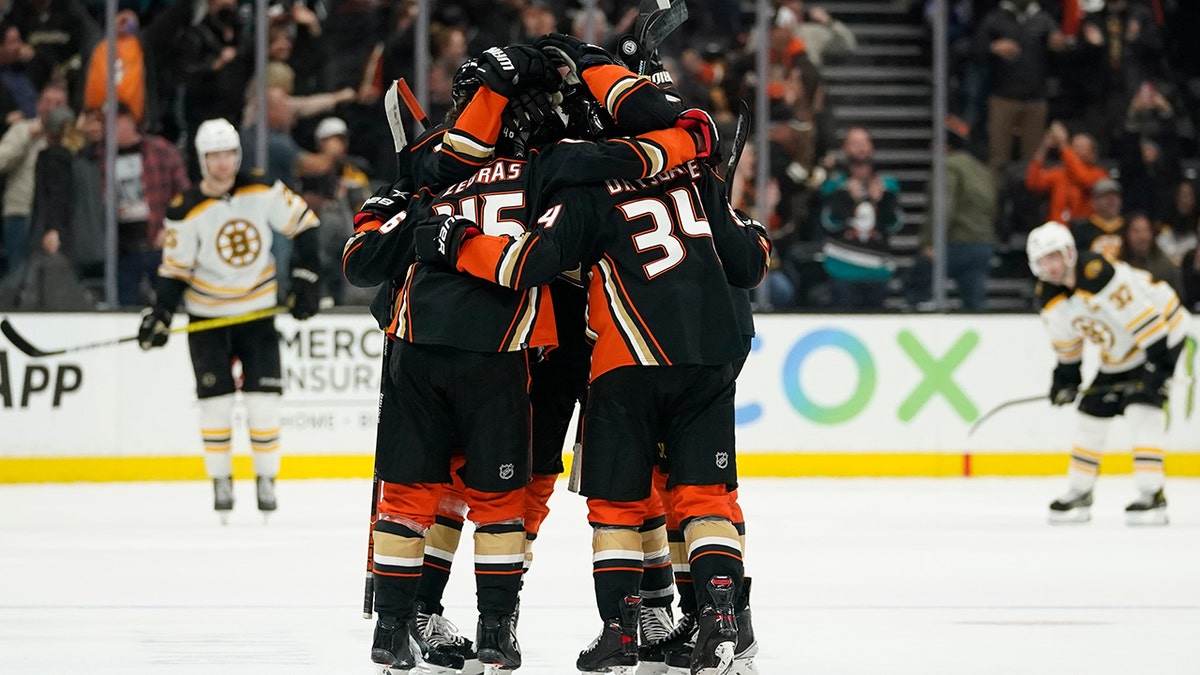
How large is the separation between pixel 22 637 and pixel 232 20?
5.94 m

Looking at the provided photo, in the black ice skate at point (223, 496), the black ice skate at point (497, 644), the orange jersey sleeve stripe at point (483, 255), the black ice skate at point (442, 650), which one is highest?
the orange jersey sleeve stripe at point (483, 255)

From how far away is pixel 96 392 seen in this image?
375 inches

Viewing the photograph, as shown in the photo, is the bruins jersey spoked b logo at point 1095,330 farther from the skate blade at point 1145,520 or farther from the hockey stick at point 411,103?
the hockey stick at point 411,103

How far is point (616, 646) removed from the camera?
394 centimetres

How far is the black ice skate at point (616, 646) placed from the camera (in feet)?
12.9

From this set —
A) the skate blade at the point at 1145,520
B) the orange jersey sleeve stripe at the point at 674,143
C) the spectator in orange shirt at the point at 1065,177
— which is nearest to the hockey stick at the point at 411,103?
the orange jersey sleeve stripe at the point at 674,143

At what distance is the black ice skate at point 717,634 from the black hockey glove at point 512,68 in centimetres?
119

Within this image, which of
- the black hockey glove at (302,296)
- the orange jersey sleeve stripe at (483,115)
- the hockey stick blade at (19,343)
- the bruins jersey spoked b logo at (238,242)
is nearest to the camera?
the orange jersey sleeve stripe at (483,115)

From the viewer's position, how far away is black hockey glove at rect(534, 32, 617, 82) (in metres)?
4.09

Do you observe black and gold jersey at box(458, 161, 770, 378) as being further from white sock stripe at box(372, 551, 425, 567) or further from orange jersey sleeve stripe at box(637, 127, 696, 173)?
white sock stripe at box(372, 551, 425, 567)

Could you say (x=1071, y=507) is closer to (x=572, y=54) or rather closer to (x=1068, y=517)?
(x=1068, y=517)

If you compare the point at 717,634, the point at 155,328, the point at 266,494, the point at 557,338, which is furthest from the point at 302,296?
the point at 717,634

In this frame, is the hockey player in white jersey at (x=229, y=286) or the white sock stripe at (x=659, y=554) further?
the hockey player in white jersey at (x=229, y=286)

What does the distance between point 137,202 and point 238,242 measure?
7.11 feet
